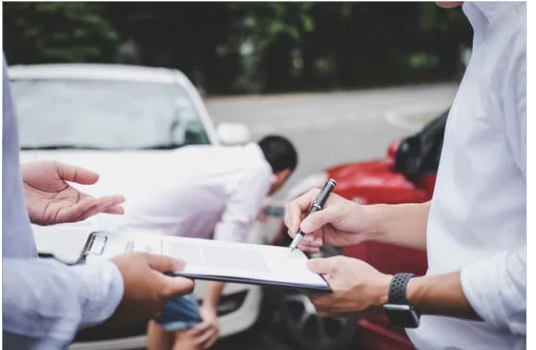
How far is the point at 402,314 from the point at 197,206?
134cm

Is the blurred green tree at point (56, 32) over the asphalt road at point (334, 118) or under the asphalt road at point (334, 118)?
over

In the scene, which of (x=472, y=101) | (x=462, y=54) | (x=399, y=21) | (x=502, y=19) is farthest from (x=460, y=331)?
(x=462, y=54)

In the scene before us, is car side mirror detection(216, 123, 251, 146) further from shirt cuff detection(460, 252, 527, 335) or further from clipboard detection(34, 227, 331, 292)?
shirt cuff detection(460, 252, 527, 335)

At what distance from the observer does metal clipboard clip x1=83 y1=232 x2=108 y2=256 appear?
170 cm

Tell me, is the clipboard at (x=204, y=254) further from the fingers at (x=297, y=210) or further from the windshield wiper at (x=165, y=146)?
the windshield wiper at (x=165, y=146)

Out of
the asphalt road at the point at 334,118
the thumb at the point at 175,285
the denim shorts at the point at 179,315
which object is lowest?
the asphalt road at the point at 334,118

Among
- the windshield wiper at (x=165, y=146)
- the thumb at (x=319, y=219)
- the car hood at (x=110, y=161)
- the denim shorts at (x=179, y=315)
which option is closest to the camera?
the thumb at (x=319, y=219)

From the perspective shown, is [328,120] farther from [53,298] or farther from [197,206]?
[53,298]

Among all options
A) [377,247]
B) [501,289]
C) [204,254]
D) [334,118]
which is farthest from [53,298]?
[334,118]

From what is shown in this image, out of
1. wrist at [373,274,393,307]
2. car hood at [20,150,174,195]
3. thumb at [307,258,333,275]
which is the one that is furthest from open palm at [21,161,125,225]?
wrist at [373,274,393,307]

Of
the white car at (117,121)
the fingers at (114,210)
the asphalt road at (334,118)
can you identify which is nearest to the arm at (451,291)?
the fingers at (114,210)

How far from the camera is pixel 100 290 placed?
5.08ft

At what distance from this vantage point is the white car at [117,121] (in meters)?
3.46

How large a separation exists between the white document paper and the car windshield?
Result: 2.00 m
